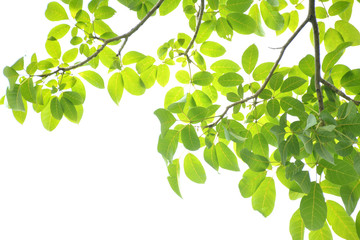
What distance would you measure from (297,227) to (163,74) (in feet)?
1.24

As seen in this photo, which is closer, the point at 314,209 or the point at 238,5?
the point at 314,209

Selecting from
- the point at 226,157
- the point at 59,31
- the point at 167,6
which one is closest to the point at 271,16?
the point at 167,6

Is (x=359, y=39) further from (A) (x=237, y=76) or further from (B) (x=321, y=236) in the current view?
(B) (x=321, y=236)

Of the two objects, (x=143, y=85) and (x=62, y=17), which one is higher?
(x=62, y=17)

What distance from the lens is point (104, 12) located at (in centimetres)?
66

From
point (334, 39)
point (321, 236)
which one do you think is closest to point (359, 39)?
point (334, 39)

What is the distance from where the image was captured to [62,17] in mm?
670

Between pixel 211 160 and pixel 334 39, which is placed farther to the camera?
pixel 334 39

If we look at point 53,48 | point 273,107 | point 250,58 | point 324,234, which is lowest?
point 324,234

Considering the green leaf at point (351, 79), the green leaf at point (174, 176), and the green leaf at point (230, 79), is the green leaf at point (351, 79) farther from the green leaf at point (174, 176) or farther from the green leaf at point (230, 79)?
the green leaf at point (174, 176)

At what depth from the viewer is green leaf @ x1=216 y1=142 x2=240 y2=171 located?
0.59 metres

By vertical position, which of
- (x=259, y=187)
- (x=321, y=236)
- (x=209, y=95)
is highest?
(x=209, y=95)

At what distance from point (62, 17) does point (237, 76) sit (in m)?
0.34

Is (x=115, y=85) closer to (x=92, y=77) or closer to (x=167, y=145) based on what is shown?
(x=92, y=77)
